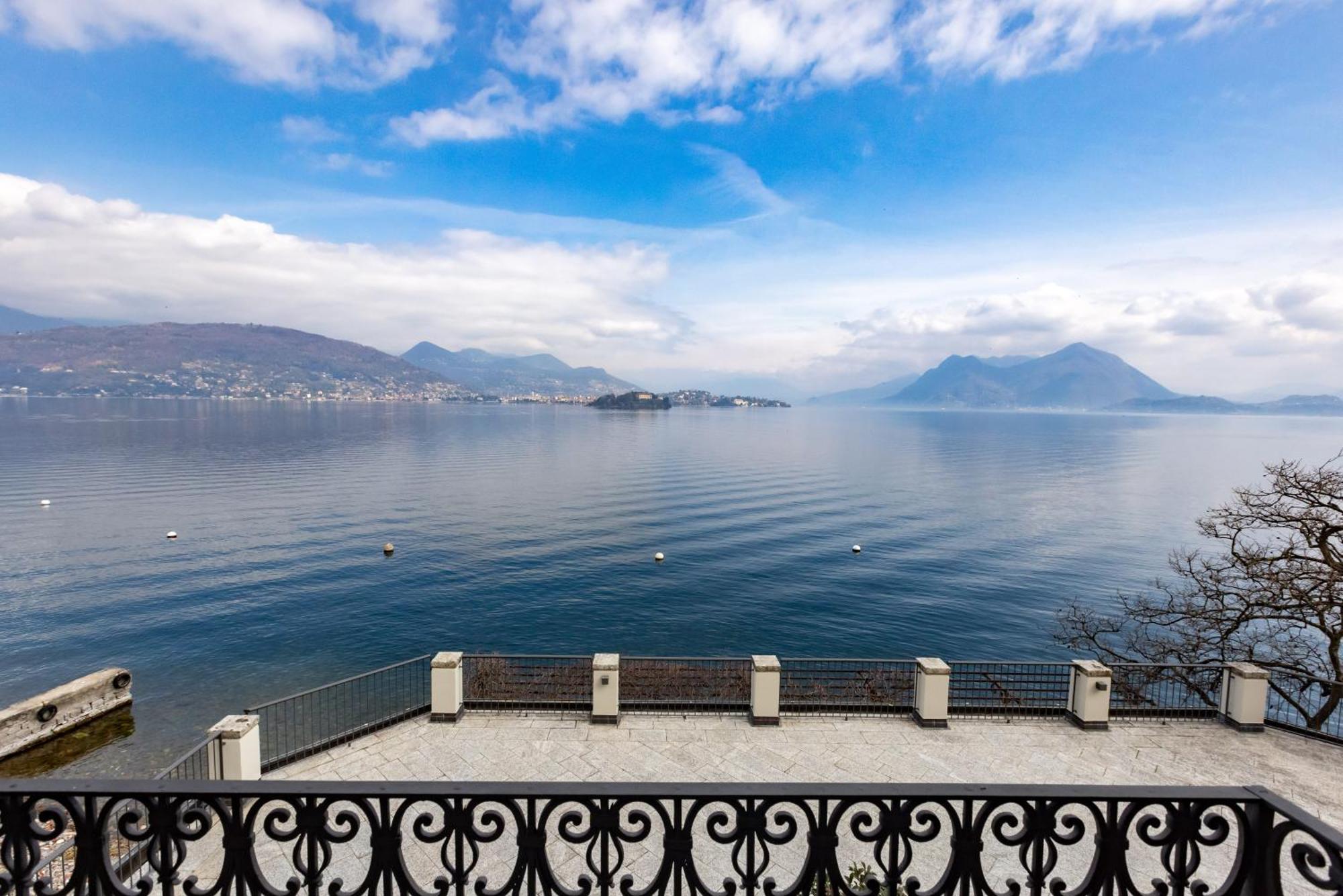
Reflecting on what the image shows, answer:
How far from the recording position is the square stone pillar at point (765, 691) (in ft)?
45.9

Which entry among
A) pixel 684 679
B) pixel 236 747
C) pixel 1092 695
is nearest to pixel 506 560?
pixel 684 679

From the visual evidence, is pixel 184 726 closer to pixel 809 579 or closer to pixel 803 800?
pixel 803 800

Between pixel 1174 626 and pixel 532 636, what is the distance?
31.6 m

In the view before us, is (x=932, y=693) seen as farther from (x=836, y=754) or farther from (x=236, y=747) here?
(x=236, y=747)

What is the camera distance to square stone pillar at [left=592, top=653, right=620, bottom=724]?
45.7ft

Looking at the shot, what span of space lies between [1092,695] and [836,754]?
6002 millimetres

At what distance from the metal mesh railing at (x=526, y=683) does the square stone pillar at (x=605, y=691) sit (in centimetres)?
77

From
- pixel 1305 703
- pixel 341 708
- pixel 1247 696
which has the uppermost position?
pixel 1247 696

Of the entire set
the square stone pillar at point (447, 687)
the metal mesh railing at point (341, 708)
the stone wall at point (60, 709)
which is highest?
the square stone pillar at point (447, 687)

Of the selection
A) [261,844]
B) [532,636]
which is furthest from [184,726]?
[261,844]

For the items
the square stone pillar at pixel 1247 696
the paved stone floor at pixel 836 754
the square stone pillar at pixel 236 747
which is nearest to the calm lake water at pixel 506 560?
the square stone pillar at pixel 236 747

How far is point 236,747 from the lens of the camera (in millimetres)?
11344

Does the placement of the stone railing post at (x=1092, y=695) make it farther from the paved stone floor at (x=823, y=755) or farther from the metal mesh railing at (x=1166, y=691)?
the metal mesh railing at (x=1166, y=691)

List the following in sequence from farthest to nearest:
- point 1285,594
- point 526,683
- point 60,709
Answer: point 60,709
point 526,683
point 1285,594
